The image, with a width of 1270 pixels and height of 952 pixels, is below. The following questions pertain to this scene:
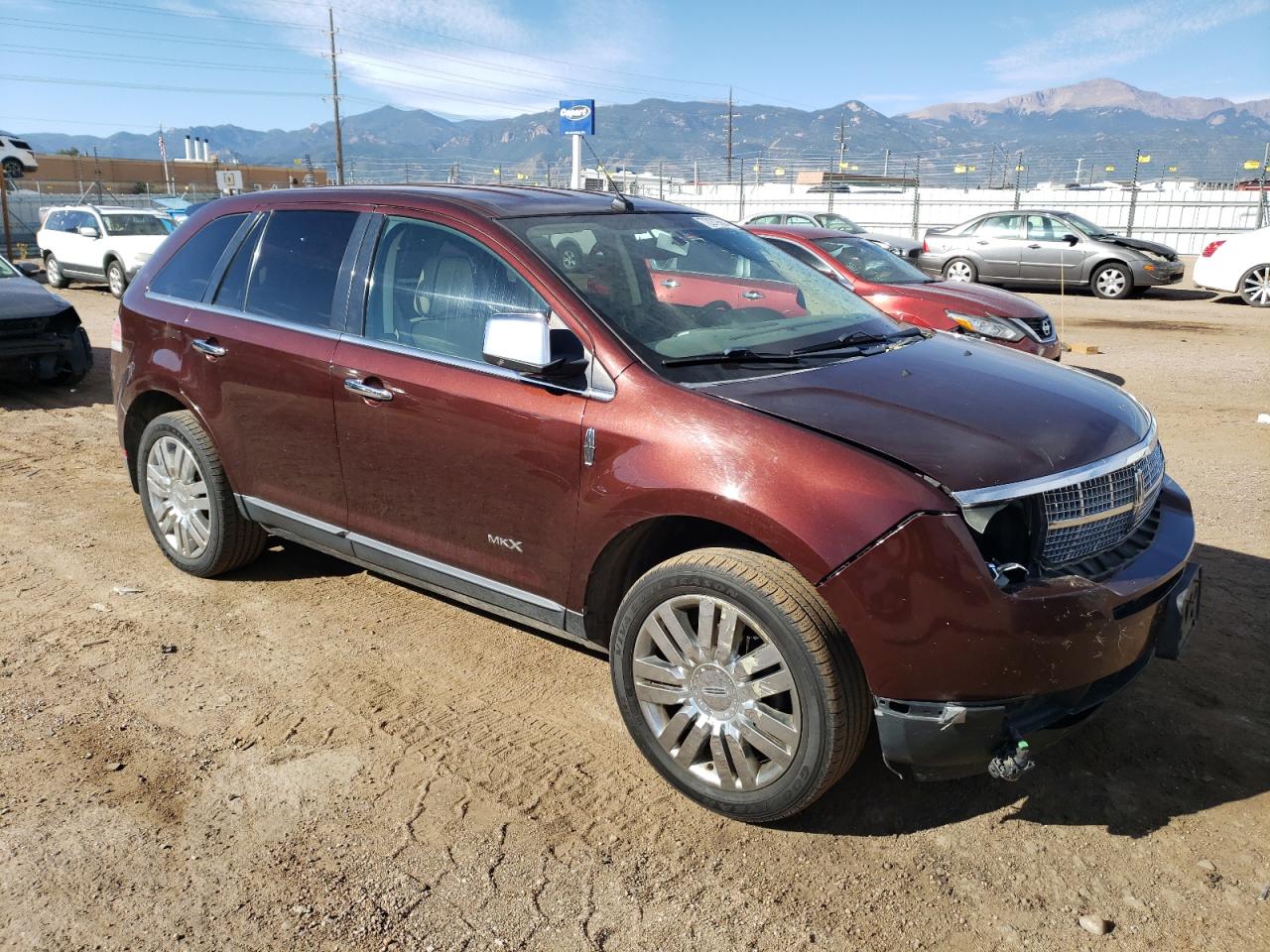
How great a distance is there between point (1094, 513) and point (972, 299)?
7048 mm

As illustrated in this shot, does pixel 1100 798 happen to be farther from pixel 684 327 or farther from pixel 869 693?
pixel 684 327

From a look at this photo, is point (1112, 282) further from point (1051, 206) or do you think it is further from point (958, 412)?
point (958, 412)

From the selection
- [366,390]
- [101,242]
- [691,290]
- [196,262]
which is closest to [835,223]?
[101,242]

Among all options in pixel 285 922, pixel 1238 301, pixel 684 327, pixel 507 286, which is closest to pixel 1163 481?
pixel 684 327

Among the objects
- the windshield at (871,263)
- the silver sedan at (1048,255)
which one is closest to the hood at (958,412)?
the windshield at (871,263)

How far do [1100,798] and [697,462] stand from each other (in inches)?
65.1

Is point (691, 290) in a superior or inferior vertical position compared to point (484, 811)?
superior

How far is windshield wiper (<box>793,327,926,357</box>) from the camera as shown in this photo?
11.3 feet

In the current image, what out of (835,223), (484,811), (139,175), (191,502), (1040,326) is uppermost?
(139,175)

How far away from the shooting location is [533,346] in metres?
3.09

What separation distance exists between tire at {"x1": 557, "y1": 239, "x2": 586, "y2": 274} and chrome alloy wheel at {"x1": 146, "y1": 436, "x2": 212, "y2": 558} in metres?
2.18

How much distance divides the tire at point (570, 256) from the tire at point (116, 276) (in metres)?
16.6

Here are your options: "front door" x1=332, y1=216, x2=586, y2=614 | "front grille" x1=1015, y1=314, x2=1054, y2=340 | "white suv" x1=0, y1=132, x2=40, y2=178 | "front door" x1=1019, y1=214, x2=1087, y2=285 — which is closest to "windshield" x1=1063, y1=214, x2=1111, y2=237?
"front door" x1=1019, y1=214, x2=1087, y2=285

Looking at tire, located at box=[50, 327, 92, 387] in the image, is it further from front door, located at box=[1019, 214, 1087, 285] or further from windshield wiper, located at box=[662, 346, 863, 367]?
front door, located at box=[1019, 214, 1087, 285]
